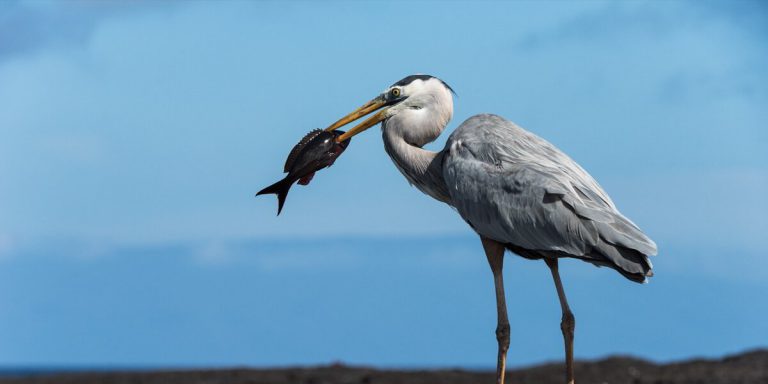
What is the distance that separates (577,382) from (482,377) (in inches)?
85.5

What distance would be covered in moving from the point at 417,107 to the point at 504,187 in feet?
5.19

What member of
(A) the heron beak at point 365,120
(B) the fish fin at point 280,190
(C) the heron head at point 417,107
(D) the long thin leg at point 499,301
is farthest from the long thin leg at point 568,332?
(B) the fish fin at point 280,190

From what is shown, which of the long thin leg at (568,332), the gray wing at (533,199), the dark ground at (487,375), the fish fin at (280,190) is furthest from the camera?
the dark ground at (487,375)

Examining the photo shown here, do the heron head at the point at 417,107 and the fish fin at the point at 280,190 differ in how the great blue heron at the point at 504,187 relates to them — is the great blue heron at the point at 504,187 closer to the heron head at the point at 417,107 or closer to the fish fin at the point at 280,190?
the heron head at the point at 417,107

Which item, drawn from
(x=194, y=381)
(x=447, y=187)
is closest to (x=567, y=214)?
(x=447, y=187)

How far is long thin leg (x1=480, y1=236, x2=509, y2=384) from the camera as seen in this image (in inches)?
372

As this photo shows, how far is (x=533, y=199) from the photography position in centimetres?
911

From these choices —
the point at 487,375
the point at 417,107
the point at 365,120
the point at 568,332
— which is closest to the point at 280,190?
the point at 365,120

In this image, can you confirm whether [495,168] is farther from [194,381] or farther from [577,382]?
[194,381]

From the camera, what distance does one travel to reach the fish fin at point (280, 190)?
10289 millimetres

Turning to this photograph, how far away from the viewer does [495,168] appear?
31.1ft

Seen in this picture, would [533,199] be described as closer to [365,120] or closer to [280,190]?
[365,120]

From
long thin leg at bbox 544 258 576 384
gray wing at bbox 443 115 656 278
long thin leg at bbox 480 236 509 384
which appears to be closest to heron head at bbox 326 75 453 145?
gray wing at bbox 443 115 656 278

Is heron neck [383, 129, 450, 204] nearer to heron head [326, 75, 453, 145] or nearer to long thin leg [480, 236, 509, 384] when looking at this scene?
heron head [326, 75, 453, 145]
